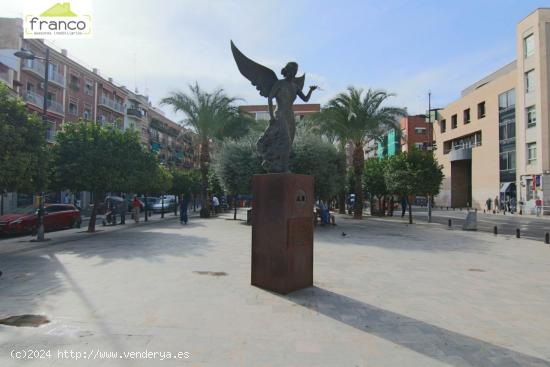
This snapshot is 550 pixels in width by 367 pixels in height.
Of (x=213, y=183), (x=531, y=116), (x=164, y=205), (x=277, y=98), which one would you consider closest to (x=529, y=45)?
(x=531, y=116)

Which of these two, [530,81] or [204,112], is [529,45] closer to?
[530,81]

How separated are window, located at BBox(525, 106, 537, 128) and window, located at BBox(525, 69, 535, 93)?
5.59 ft

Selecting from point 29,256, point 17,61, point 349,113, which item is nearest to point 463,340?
point 29,256

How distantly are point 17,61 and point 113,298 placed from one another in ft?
115

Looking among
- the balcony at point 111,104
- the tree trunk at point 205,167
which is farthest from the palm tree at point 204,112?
the balcony at point 111,104

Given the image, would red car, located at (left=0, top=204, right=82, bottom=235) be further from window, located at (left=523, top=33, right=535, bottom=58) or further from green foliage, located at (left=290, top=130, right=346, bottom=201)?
window, located at (left=523, top=33, right=535, bottom=58)

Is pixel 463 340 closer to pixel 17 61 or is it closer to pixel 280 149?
pixel 280 149

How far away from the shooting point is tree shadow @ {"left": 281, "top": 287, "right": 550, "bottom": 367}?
13.1ft

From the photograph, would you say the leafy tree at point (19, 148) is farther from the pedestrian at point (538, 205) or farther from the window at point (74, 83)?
the pedestrian at point (538, 205)

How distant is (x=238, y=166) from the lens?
803 inches

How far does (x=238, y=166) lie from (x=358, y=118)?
9.89 m

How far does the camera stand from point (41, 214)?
14141 millimetres

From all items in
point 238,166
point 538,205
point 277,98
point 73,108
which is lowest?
point 538,205

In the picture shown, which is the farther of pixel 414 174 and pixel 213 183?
pixel 213 183
